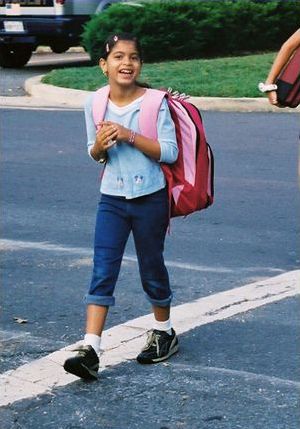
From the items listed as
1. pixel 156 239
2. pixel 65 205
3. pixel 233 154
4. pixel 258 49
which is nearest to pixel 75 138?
pixel 233 154

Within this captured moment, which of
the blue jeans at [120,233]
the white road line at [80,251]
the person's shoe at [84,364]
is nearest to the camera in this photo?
the person's shoe at [84,364]

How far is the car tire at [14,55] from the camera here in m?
21.5

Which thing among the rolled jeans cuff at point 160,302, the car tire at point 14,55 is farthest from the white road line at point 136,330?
the car tire at point 14,55

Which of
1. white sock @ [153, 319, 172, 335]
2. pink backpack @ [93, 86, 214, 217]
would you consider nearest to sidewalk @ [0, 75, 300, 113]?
white sock @ [153, 319, 172, 335]

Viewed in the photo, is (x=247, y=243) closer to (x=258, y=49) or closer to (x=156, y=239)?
(x=156, y=239)

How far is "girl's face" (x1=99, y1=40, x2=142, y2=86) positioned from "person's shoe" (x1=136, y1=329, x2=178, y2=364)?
117 centimetres

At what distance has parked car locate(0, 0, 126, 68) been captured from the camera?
2012 cm

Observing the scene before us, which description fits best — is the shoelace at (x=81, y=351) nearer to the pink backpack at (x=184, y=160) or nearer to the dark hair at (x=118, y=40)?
the pink backpack at (x=184, y=160)

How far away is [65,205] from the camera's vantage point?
915cm

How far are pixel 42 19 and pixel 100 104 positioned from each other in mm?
15474

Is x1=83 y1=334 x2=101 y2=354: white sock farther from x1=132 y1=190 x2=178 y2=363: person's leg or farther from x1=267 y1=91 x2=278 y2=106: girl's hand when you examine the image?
x1=267 y1=91 x2=278 y2=106: girl's hand

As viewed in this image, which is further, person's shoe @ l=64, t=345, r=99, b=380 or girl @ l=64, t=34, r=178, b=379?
girl @ l=64, t=34, r=178, b=379

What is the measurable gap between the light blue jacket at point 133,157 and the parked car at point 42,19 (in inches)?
605

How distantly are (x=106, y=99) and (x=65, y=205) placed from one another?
4.13 m
